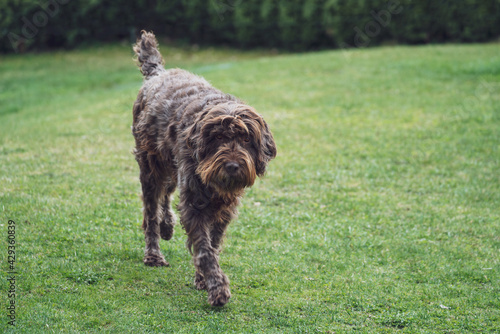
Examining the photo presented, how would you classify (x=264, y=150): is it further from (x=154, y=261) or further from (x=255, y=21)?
(x=255, y=21)

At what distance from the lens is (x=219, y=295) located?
498 centimetres

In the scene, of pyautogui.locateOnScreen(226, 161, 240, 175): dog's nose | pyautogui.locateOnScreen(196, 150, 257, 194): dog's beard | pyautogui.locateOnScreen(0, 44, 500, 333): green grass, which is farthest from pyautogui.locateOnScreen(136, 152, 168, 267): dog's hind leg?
pyautogui.locateOnScreen(226, 161, 240, 175): dog's nose

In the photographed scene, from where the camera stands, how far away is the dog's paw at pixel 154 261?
5.95 m

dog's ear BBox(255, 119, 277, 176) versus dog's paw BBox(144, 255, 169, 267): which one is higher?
dog's ear BBox(255, 119, 277, 176)

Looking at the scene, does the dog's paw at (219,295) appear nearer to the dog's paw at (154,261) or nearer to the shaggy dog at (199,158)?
the shaggy dog at (199,158)

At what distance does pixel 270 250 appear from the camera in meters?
6.45

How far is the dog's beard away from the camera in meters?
4.78

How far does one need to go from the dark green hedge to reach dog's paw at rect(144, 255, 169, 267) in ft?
48.2

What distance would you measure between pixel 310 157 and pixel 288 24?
11.2 m

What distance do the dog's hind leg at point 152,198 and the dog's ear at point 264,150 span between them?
1.39 meters

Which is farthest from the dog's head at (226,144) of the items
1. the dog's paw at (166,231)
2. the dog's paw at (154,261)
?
the dog's paw at (166,231)

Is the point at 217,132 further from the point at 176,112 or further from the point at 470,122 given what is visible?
the point at 470,122

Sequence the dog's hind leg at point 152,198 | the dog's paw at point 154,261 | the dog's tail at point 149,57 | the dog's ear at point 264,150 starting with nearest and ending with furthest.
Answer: the dog's ear at point 264,150, the dog's paw at point 154,261, the dog's hind leg at point 152,198, the dog's tail at point 149,57

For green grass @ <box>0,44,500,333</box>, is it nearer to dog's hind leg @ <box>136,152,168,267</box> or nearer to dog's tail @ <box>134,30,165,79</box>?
dog's hind leg @ <box>136,152,168,267</box>
